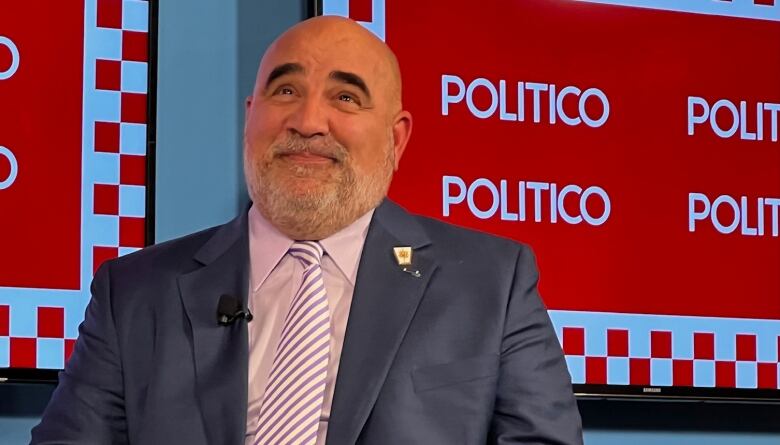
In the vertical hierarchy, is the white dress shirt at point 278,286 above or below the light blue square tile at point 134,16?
below

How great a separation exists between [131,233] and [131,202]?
0.18 feet

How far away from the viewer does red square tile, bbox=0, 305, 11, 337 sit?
265 cm

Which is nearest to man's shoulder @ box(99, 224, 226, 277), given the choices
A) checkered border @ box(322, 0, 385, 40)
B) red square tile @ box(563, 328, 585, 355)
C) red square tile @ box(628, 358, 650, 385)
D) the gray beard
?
the gray beard

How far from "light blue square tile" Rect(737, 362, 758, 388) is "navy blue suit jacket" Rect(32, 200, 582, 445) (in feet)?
2.97

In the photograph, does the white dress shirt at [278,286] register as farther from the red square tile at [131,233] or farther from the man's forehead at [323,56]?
the red square tile at [131,233]

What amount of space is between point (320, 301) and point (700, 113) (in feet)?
4.02

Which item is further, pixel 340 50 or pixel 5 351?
pixel 5 351

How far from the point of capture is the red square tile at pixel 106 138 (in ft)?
9.00

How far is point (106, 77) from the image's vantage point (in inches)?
109

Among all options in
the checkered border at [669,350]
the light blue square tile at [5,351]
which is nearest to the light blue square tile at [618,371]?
the checkered border at [669,350]

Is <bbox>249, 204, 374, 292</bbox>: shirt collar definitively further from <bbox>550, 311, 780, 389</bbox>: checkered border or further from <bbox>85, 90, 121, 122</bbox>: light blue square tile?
<bbox>550, 311, 780, 389</bbox>: checkered border

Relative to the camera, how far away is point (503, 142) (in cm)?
300

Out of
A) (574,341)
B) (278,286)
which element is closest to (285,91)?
(278,286)

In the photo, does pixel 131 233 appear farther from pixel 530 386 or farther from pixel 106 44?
pixel 530 386
